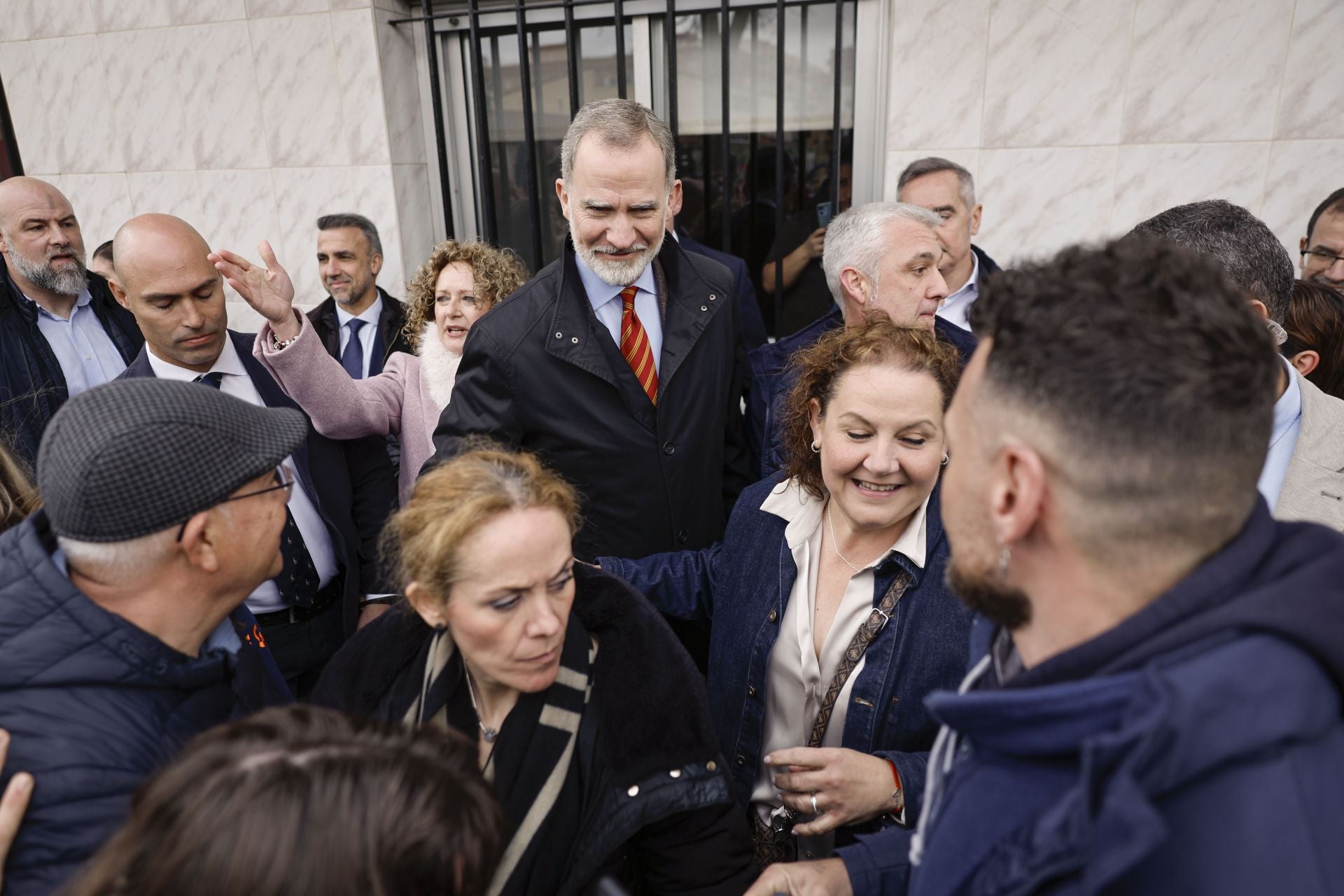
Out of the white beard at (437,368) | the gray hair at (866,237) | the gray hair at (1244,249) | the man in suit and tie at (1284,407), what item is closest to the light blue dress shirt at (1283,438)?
the man in suit and tie at (1284,407)

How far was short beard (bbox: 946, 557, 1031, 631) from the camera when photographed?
3.57 ft

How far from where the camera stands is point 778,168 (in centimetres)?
423

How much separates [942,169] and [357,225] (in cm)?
317

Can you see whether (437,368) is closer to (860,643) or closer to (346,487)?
(346,487)

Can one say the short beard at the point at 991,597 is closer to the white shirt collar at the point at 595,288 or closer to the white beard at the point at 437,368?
the white shirt collar at the point at 595,288

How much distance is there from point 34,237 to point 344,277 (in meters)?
1.40

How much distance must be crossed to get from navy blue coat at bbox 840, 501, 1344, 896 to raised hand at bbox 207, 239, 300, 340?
2253 millimetres

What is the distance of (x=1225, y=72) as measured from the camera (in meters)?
3.76

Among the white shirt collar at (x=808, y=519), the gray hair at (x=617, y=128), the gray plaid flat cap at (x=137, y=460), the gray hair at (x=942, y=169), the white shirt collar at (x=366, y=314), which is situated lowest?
the white shirt collar at (x=808, y=519)

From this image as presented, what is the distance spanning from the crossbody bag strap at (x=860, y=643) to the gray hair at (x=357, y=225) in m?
3.92

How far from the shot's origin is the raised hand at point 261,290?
2438 mm

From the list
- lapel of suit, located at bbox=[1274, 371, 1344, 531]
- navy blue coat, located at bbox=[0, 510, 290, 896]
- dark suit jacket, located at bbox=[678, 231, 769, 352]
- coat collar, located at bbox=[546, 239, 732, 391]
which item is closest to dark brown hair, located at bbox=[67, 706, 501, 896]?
navy blue coat, located at bbox=[0, 510, 290, 896]

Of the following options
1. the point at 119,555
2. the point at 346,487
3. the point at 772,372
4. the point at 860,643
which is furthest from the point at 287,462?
the point at 860,643

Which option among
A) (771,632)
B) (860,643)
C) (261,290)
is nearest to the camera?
(860,643)
